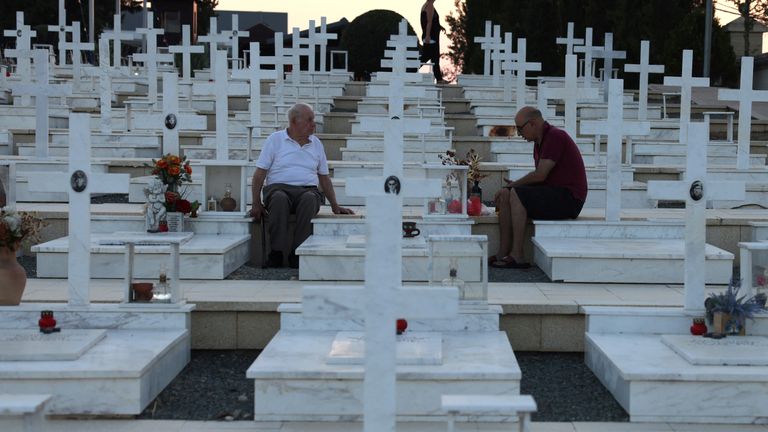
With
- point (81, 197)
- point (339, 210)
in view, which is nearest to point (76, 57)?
point (339, 210)

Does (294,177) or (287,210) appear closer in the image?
(287,210)

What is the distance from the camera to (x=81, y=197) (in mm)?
6816

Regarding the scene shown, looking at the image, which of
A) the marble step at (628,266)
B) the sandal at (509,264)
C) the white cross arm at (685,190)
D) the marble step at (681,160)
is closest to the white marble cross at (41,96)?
the sandal at (509,264)

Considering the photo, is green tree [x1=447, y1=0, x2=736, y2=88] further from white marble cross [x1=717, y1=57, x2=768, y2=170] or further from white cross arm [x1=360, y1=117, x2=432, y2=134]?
white cross arm [x1=360, y1=117, x2=432, y2=134]

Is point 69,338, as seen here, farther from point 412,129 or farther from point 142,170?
point 142,170

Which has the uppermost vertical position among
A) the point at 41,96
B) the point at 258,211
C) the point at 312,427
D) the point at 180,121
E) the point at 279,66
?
the point at 279,66

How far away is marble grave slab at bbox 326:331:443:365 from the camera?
5977mm

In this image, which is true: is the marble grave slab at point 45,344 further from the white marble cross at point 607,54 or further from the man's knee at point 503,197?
the white marble cross at point 607,54

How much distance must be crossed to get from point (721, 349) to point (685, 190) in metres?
1.04

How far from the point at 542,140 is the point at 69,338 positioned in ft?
14.1

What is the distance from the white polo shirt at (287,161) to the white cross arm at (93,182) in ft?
8.20

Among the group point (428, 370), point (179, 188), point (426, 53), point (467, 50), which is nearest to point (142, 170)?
point (179, 188)

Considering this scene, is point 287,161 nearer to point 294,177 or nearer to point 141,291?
point 294,177

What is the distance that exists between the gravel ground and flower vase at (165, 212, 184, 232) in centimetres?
220
